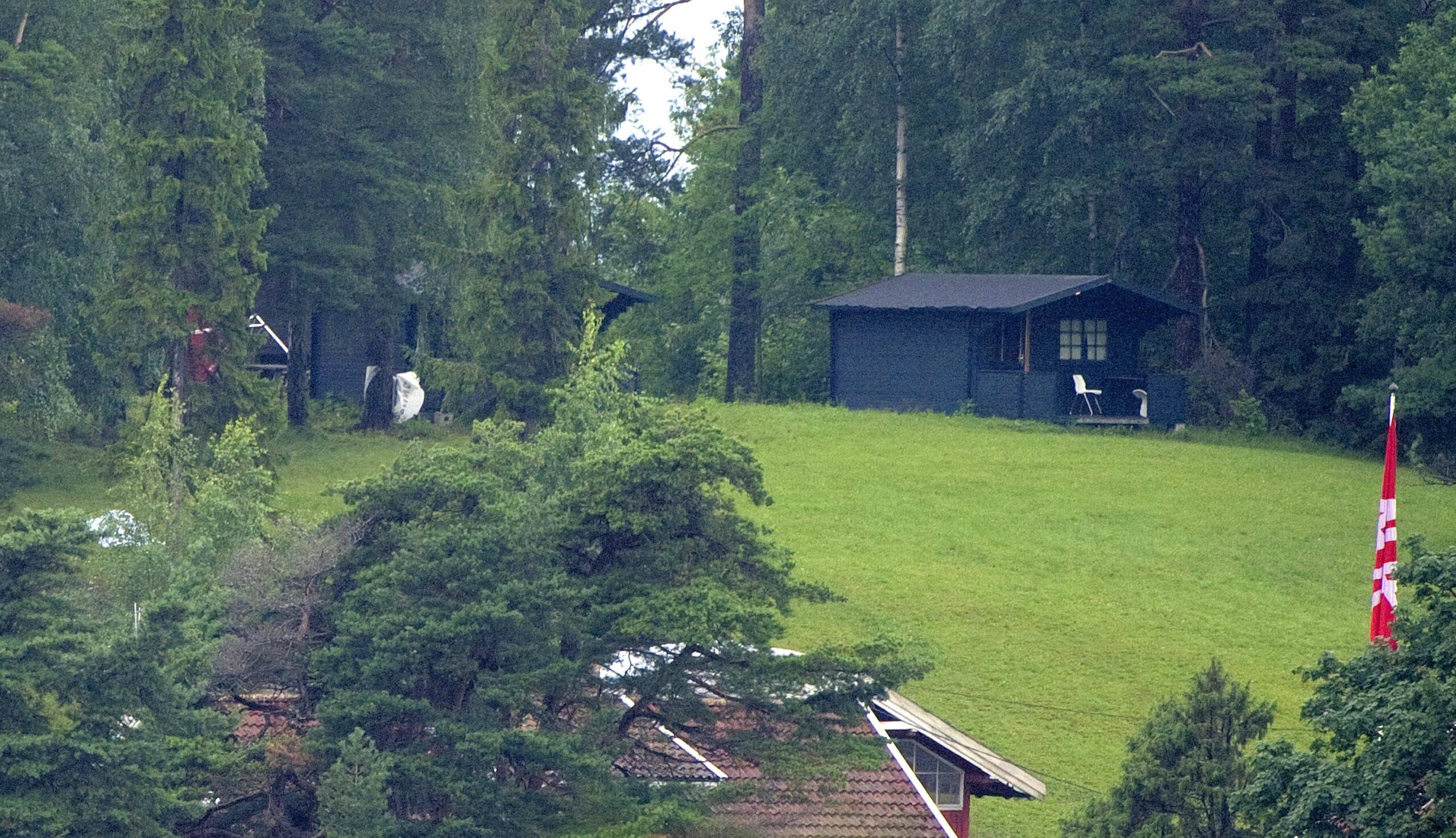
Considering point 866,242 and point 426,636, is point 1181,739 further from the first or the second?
point 866,242

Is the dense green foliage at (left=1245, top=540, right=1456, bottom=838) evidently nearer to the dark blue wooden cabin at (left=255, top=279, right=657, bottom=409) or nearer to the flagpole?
the flagpole

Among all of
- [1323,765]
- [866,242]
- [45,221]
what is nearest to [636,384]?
[866,242]

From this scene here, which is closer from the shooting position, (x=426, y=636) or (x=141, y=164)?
(x=426, y=636)

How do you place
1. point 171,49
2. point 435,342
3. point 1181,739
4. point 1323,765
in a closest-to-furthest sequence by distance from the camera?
point 1323,765
point 1181,739
point 171,49
point 435,342

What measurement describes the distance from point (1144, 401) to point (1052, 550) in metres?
11.6

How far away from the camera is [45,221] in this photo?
27266mm

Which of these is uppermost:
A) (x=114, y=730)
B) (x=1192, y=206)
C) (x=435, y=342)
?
(x=1192, y=206)

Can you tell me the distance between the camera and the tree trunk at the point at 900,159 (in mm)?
43469

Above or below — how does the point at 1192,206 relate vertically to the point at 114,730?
above

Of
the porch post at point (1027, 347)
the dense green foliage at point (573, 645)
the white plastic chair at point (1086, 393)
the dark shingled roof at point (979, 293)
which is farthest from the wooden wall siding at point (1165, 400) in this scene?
the dense green foliage at point (573, 645)

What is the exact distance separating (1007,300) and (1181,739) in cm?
2381

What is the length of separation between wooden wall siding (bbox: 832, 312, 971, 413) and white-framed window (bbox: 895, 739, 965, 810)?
19584 mm

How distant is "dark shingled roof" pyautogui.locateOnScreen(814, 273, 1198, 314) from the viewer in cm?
3572

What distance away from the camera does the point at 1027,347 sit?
3681cm
